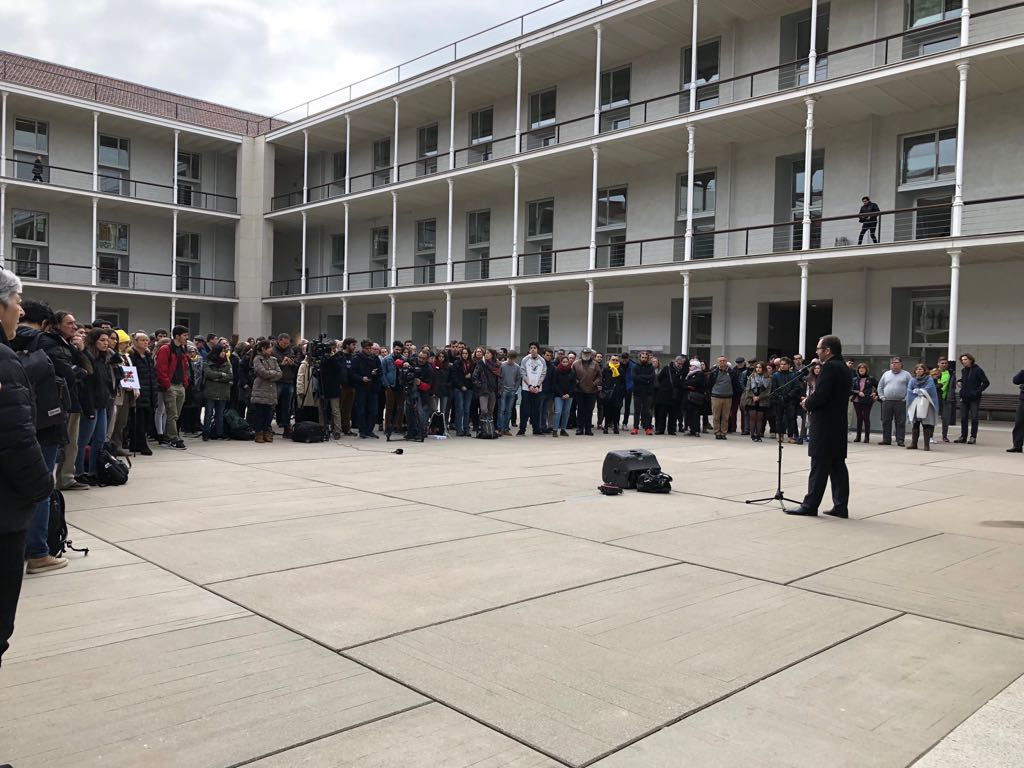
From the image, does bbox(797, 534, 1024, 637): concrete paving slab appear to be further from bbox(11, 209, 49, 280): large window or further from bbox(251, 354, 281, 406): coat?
bbox(11, 209, 49, 280): large window

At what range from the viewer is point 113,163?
112 ft

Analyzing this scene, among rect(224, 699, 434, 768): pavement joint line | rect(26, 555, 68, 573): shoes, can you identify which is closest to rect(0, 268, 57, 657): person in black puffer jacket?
rect(224, 699, 434, 768): pavement joint line

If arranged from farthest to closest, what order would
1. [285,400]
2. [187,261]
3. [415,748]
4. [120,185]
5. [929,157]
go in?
1. [187,261]
2. [120,185]
3. [929,157]
4. [285,400]
5. [415,748]

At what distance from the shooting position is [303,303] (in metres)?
34.5

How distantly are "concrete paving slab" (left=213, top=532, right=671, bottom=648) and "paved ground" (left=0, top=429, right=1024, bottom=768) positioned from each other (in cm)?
3

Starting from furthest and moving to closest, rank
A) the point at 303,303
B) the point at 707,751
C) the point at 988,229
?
1. the point at 303,303
2. the point at 988,229
3. the point at 707,751

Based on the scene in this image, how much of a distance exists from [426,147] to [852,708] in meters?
32.1

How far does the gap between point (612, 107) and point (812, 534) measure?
2047 cm

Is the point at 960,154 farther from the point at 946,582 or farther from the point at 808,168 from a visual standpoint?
the point at 946,582


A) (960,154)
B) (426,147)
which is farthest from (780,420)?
(426,147)

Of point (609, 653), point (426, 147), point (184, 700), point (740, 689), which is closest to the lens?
point (184, 700)

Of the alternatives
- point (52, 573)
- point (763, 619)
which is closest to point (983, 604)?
point (763, 619)

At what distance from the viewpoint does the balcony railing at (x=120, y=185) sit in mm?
31266

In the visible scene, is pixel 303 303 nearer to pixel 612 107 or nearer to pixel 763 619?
pixel 612 107
